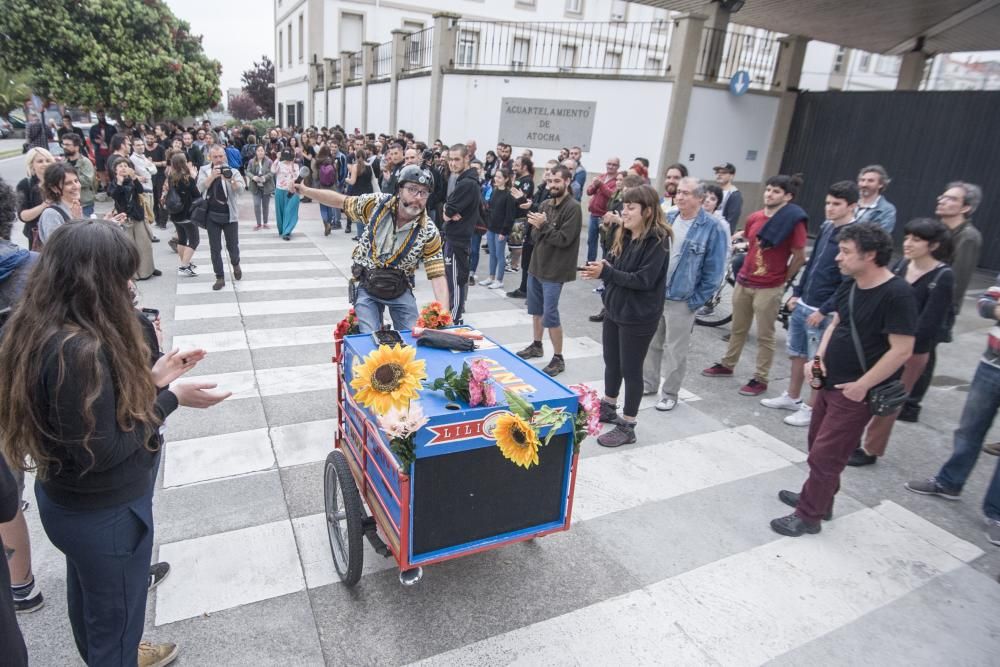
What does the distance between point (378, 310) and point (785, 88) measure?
14319 mm

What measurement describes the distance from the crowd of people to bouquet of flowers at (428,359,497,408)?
1.00m

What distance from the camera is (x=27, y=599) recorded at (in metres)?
2.89

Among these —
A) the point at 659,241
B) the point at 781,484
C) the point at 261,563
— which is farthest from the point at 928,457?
the point at 261,563

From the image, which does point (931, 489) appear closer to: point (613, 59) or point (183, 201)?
point (183, 201)

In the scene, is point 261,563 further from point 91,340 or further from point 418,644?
point 91,340

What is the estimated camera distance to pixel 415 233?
4391mm

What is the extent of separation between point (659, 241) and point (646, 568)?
7.73 feet

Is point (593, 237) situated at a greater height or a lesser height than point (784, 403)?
greater

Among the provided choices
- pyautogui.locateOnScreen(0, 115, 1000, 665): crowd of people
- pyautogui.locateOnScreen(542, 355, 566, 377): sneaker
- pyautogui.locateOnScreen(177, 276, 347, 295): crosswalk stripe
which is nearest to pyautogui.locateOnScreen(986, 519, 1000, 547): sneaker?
pyautogui.locateOnScreen(0, 115, 1000, 665): crowd of people

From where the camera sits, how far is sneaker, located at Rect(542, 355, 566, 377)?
20.4 feet

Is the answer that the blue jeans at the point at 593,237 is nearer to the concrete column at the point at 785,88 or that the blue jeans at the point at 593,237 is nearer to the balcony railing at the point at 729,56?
the balcony railing at the point at 729,56

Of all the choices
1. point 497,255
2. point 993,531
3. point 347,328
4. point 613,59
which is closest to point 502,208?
point 497,255

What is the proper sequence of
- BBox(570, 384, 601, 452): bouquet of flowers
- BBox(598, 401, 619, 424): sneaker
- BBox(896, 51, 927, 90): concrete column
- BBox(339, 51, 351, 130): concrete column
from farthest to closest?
BBox(339, 51, 351, 130): concrete column, BBox(896, 51, 927, 90): concrete column, BBox(598, 401, 619, 424): sneaker, BBox(570, 384, 601, 452): bouquet of flowers

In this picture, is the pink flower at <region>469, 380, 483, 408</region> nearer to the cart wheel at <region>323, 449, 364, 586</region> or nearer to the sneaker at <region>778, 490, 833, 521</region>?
the cart wheel at <region>323, 449, 364, 586</region>
